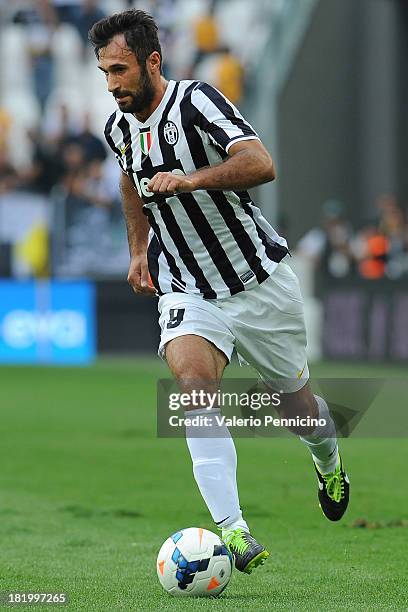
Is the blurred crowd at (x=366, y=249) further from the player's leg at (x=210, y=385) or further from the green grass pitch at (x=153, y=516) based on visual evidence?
the player's leg at (x=210, y=385)

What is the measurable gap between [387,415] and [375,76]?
40.4ft

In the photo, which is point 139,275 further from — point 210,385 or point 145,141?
point 210,385

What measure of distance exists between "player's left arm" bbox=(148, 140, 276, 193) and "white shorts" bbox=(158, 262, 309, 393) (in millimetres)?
579

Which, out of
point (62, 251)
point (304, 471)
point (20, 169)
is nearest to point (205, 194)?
point (304, 471)

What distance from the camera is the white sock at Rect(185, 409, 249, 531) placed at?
4.91 meters

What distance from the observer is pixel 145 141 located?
5.41 meters

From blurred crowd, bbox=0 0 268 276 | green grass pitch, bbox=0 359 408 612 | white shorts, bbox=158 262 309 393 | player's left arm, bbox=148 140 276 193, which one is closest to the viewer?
green grass pitch, bbox=0 359 408 612

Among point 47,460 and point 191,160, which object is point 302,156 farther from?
point 191,160

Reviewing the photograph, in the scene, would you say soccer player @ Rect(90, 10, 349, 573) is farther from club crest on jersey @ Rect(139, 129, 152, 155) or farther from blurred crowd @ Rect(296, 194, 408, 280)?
blurred crowd @ Rect(296, 194, 408, 280)

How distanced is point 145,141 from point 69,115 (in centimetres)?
1543

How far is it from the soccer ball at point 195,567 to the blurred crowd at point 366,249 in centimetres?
1225

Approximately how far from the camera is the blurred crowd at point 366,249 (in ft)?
57.1

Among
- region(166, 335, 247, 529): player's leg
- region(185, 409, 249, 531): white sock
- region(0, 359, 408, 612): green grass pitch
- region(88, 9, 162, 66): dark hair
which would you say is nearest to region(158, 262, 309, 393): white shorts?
region(166, 335, 247, 529): player's leg

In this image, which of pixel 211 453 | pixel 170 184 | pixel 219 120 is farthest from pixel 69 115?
pixel 211 453
